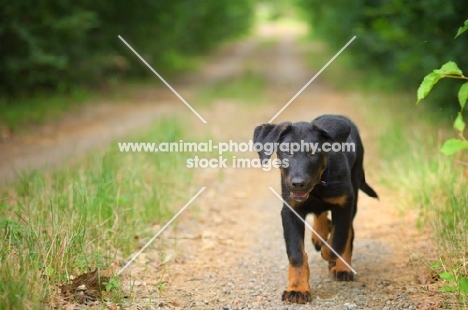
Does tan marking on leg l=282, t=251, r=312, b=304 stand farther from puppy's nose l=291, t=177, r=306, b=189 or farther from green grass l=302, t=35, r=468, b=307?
green grass l=302, t=35, r=468, b=307

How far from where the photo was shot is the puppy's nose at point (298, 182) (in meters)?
4.52

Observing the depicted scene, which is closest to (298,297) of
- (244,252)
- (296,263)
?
(296,263)

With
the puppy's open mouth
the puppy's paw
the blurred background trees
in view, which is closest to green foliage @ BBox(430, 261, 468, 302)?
the puppy's paw

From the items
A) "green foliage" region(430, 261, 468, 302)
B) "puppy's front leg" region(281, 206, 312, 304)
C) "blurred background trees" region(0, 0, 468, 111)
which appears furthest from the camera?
"blurred background trees" region(0, 0, 468, 111)

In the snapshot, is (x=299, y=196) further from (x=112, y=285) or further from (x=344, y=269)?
(x=112, y=285)

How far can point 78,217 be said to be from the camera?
516 centimetres

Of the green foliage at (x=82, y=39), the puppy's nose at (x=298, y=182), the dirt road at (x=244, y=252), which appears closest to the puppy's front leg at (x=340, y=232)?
the dirt road at (x=244, y=252)

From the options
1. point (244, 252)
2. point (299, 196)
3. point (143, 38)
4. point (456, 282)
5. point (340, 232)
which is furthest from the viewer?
point (143, 38)

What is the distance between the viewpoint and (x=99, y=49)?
60.3ft

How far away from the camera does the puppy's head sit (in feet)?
15.1

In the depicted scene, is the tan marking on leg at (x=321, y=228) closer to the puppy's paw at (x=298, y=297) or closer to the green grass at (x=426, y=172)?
the green grass at (x=426, y=172)

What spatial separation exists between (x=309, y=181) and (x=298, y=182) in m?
0.11

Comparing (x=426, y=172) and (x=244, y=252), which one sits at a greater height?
(x=426, y=172)

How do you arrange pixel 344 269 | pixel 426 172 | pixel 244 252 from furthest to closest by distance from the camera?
pixel 426 172 → pixel 244 252 → pixel 344 269
